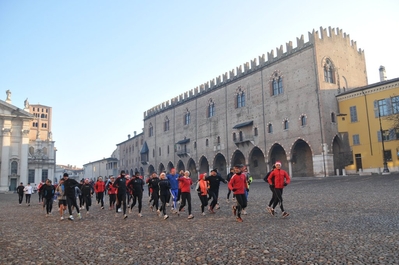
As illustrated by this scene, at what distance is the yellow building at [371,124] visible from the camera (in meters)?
29.8

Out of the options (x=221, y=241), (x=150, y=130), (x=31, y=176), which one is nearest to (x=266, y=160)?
(x=150, y=130)

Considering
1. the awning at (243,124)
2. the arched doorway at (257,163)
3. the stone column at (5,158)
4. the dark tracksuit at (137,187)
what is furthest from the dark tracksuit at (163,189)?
the stone column at (5,158)

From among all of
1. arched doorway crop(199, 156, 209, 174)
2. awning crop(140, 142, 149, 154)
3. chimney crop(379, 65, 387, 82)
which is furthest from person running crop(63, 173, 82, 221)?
awning crop(140, 142, 149, 154)

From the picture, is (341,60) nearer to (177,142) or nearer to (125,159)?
(177,142)

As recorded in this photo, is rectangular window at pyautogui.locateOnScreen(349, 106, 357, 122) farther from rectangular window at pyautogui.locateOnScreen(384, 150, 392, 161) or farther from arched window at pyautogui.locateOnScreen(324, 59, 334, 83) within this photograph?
rectangular window at pyautogui.locateOnScreen(384, 150, 392, 161)

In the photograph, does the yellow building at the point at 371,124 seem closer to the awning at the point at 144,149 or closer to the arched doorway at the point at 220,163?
the arched doorway at the point at 220,163

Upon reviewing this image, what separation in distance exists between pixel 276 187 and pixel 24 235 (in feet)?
23.1

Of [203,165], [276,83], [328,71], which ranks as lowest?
[203,165]

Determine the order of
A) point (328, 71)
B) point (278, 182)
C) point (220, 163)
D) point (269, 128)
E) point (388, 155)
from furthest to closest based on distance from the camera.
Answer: point (220, 163) → point (269, 128) → point (328, 71) → point (388, 155) → point (278, 182)

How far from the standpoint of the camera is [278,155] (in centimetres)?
3866

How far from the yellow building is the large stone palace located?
0.87 meters

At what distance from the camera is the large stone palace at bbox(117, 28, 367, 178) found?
108 ft

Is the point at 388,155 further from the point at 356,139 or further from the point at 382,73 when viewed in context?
the point at 382,73

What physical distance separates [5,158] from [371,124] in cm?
4274
